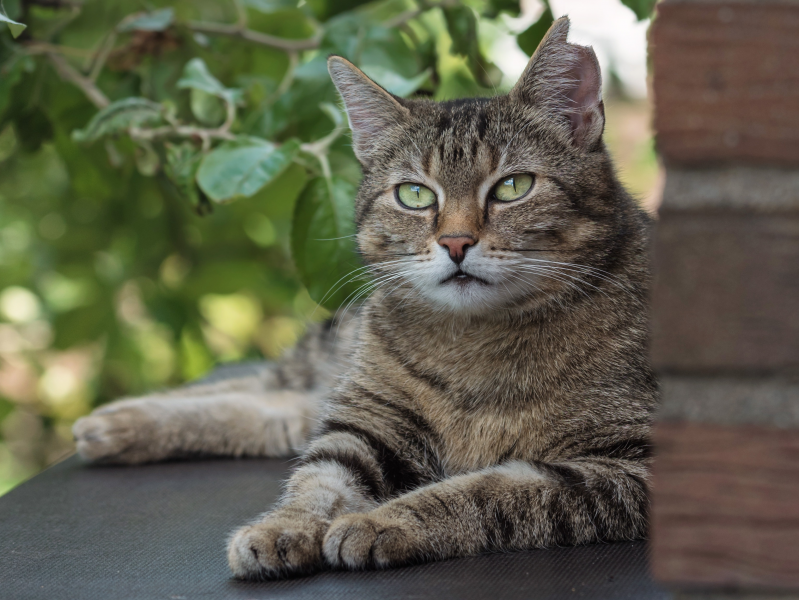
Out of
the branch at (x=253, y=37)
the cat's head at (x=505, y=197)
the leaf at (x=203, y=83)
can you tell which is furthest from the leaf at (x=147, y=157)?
the cat's head at (x=505, y=197)

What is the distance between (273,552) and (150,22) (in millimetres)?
1530

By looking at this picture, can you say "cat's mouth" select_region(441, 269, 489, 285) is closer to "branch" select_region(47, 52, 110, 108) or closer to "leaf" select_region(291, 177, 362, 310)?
"leaf" select_region(291, 177, 362, 310)

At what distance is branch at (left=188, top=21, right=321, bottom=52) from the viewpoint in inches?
94.0

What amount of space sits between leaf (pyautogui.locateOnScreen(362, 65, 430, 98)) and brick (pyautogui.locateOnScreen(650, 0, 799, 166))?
1.21 meters

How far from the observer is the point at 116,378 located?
336 cm

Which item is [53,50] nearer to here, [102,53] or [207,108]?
[102,53]

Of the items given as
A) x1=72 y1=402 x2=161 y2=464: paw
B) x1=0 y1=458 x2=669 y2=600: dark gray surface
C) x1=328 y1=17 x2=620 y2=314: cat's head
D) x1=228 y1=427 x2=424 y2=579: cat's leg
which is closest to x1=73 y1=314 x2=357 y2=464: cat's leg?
x1=72 y1=402 x2=161 y2=464: paw

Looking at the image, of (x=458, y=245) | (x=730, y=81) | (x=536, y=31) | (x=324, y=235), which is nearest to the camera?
(x=730, y=81)

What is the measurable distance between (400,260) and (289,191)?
A: 1.35 metres

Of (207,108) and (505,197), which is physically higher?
(207,108)

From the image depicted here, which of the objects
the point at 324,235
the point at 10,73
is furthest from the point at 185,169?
the point at 10,73

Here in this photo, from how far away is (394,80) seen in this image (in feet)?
6.51

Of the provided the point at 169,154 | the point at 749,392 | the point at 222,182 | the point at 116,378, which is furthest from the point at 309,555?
the point at 116,378

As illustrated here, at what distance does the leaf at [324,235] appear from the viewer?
1.83 metres
